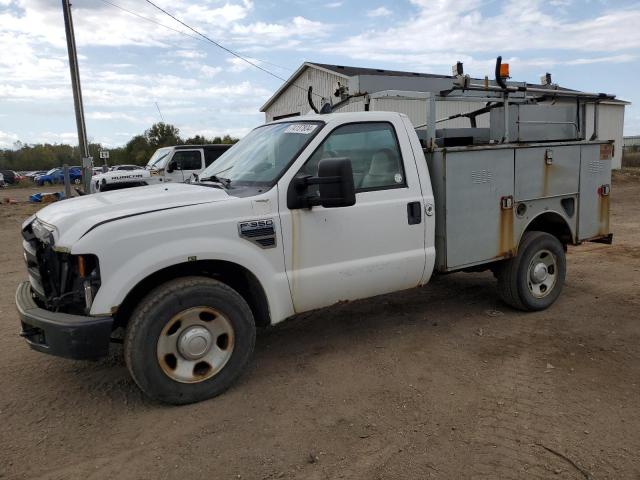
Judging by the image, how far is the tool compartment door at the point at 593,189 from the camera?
565cm

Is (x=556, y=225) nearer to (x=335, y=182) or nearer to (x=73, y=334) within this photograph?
(x=335, y=182)

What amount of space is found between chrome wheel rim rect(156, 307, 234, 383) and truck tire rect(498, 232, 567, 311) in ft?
9.90

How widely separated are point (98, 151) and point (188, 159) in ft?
127

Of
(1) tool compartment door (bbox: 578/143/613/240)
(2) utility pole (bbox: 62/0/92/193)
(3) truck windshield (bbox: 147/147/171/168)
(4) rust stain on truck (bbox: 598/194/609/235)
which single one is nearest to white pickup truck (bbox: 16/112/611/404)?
(1) tool compartment door (bbox: 578/143/613/240)

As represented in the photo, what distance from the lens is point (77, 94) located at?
14.0 m

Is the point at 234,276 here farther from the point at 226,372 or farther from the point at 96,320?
the point at 96,320

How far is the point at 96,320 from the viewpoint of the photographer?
327cm

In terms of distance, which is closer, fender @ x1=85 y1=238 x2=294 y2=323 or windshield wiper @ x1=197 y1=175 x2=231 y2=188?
fender @ x1=85 y1=238 x2=294 y2=323

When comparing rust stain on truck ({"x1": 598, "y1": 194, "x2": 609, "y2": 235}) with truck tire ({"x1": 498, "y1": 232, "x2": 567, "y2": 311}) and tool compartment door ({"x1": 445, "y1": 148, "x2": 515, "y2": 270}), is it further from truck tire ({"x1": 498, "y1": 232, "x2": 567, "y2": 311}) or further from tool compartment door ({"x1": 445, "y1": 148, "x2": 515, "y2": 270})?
tool compartment door ({"x1": 445, "y1": 148, "x2": 515, "y2": 270})

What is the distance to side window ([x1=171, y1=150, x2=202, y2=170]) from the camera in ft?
50.0

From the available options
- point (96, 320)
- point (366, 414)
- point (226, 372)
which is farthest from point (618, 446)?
point (96, 320)

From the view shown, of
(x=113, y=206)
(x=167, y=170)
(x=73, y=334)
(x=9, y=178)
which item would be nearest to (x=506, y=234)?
(x=113, y=206)

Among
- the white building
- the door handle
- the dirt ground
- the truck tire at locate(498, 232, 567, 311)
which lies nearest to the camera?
the dirt ground

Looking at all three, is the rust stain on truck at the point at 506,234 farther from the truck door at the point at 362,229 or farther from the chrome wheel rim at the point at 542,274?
the truck door at the point at 362,229
